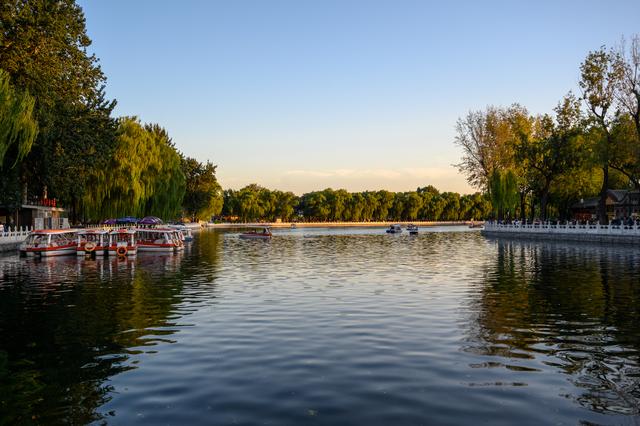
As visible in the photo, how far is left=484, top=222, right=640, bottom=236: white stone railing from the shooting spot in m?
55.3

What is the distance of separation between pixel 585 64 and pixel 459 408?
6113cm

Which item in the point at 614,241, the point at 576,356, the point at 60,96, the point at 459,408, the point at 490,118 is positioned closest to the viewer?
the point at 459,408

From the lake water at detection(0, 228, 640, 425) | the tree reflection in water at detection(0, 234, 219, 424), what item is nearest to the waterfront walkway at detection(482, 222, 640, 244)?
the lake water at detection(0, 228, 640, 425)

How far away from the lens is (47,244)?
43.0 m

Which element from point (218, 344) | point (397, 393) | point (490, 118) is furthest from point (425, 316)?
point (490, 118)

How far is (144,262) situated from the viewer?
39594 mm

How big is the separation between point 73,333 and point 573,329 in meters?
13.2

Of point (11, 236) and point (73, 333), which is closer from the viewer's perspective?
point (73, 333)

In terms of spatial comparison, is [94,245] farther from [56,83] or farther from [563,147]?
[563,147]

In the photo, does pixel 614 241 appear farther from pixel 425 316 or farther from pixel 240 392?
pixel 240 392

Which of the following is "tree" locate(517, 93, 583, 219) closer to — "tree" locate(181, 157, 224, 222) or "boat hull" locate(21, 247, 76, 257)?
"boat hull" locate(21, 247, 76, 257)

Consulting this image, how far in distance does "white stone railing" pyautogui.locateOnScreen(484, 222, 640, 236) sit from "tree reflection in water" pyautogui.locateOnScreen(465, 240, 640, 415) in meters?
27.5

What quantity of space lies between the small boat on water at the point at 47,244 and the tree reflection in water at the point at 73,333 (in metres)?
11.3

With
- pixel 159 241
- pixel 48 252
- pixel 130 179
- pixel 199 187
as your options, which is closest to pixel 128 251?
pixel 159 241
